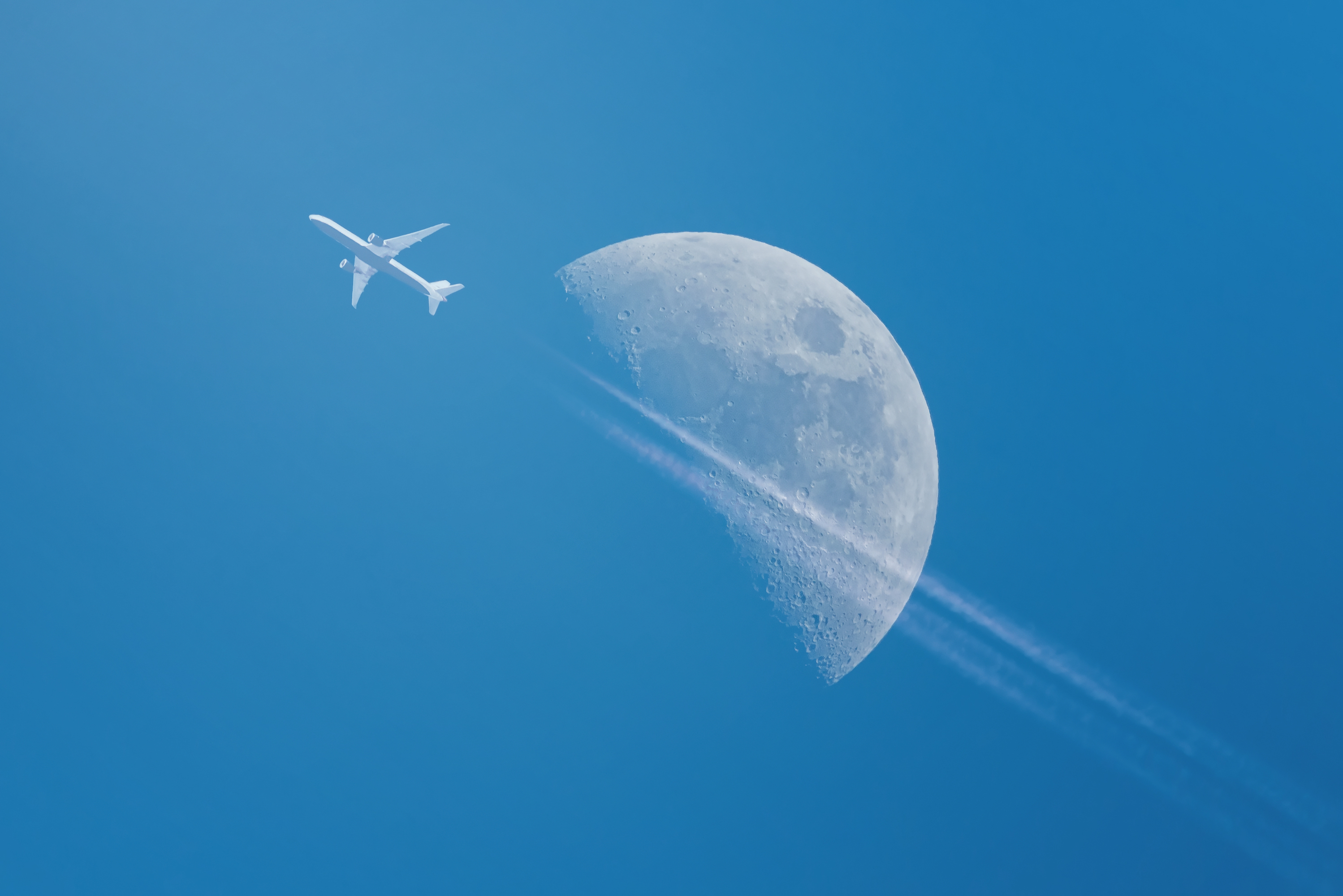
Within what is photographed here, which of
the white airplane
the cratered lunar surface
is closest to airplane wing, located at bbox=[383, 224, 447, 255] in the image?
the white airplane

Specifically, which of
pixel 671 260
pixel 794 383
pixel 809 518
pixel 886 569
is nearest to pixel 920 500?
pixel 886 569

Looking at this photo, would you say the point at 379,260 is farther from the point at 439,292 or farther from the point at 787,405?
the point at 787,405

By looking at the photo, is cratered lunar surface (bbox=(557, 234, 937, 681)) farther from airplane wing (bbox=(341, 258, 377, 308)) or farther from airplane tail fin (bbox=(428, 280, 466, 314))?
airplane wing (bbox=(341, 258, 377, 308))

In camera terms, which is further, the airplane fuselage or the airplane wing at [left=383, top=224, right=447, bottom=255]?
the airplane fuselage

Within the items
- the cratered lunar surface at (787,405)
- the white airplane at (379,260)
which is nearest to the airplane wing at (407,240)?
the white airplane at (379,260)

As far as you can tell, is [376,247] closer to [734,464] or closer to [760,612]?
[734,464]

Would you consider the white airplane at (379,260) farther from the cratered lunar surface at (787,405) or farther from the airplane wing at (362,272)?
the cratered lunar surface at (787,405)
